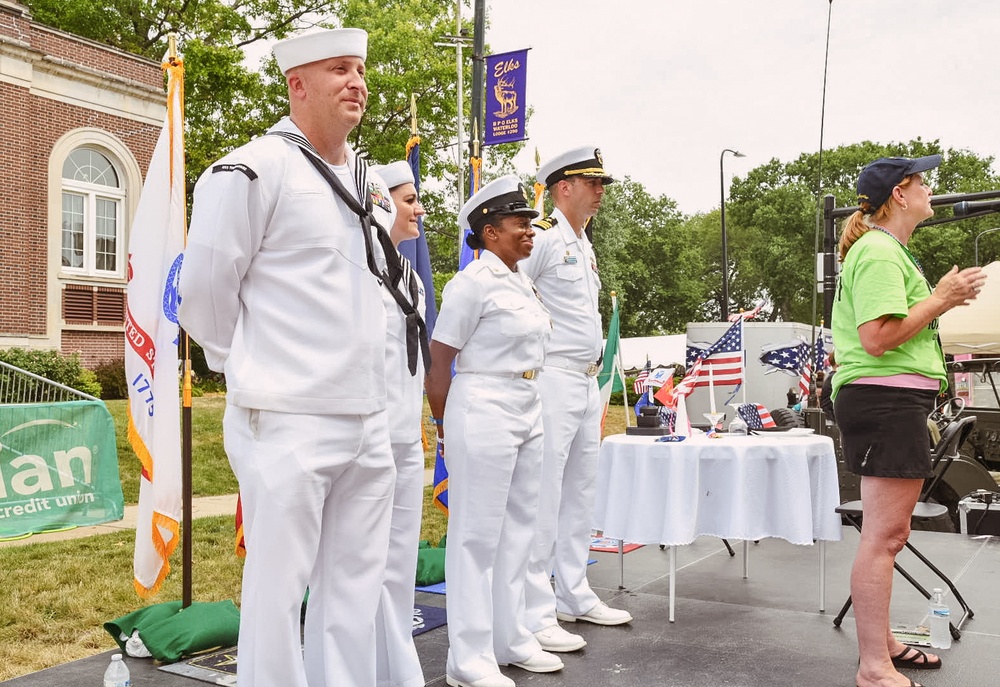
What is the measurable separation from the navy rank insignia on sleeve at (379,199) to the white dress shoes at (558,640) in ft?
7.27

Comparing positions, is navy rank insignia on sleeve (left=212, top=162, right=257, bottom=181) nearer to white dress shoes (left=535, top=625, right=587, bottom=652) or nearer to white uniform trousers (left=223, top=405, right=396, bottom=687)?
white uniform trousers (left=223, top=405, right=396, bottom=687)

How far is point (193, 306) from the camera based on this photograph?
2.64 m

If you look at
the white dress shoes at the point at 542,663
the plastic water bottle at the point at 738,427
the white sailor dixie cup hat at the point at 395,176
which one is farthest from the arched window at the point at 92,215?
the white dress shoes at the point at 542,663

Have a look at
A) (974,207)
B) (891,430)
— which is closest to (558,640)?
(891,430)

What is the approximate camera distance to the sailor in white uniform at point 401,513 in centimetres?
381

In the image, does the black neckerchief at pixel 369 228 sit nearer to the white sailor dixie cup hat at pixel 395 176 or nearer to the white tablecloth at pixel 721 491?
the white sailor dixie cup hat at pixel 395 176

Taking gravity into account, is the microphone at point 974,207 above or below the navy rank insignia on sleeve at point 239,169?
above

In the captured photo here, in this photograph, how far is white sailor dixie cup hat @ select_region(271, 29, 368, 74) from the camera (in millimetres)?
2666

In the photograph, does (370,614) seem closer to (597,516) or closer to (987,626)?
(597,516)

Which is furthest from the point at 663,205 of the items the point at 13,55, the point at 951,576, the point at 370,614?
the point at 370,614

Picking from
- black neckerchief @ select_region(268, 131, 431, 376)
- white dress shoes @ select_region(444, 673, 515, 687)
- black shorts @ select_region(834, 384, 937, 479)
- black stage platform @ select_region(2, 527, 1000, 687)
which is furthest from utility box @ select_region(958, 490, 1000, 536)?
black neckerchief @ select_region(268, 131, 431, 376)

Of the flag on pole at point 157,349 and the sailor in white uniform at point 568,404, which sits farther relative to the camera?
the sailor in white uniform at point 568,404

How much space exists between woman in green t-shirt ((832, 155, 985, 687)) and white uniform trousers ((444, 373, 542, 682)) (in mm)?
1347

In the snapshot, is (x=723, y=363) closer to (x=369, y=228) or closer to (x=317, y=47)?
(x=369, y=228)
